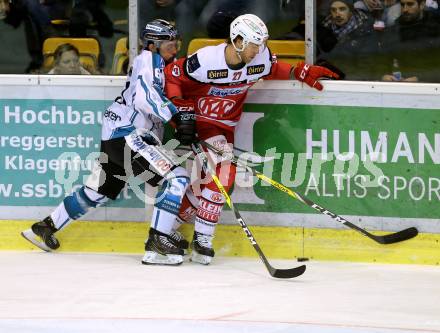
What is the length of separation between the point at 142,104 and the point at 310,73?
0.95 meters

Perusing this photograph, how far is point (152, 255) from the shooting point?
6.45 m

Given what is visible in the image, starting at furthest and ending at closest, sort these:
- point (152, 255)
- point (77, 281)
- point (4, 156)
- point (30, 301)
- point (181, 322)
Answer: point (4, 156) → point (152, 255) → point (77, 281) → point (30, 301) → point (181, 322)

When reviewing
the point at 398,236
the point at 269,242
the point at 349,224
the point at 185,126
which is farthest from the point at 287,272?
the point at 185,126

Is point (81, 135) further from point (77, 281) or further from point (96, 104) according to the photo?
point (77, 281)

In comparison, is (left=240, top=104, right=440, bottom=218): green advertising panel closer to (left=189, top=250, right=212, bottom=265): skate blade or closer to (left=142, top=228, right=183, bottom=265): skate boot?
(left=189, top=250, right=212, bottom=265): skate blade

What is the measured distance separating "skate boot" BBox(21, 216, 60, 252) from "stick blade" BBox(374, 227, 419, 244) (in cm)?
184

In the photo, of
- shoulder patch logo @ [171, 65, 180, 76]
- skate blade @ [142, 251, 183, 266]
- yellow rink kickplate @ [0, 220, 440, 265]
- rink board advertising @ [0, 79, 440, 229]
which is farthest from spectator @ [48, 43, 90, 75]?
skate blade @ [142, 251, 183, 266]

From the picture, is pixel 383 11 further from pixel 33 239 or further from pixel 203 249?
pixel 33 239

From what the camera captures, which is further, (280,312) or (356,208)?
(356,208)

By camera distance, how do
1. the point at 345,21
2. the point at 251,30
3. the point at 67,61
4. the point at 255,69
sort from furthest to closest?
the point at 67,61
the point at 345,21
the point at 255,69
the point at 251,30

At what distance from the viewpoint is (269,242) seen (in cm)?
668

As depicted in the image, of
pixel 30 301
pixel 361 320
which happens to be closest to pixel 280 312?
pixel 361 320

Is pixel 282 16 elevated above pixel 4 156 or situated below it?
above

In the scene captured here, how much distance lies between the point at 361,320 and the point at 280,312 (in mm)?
384
